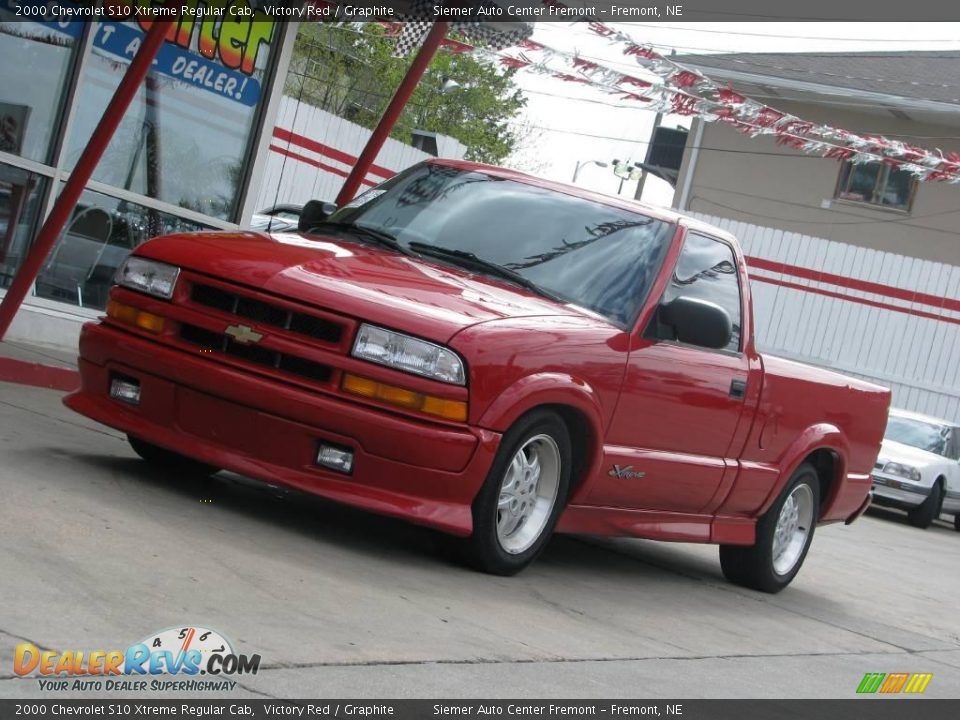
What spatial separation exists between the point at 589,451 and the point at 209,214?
6436mm

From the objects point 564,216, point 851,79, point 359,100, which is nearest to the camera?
point 564,216

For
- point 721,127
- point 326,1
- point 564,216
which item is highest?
point 721,127

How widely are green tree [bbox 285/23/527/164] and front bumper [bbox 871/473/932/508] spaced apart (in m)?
18.4

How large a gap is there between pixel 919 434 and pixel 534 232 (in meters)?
14.3

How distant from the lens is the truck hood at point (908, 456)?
742 inches

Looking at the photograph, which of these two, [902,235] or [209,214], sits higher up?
[902,235]

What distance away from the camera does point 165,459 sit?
7.02 meters

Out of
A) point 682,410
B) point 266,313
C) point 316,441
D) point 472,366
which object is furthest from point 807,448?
point 266,313

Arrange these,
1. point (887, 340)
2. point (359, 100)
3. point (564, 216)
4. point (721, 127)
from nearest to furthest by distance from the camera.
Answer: point (564, 216) < point (887, 340) < point (721, 127) < point (359, 100)

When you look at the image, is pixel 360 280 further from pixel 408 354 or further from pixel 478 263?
pixel 478 263

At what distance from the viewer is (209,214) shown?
12297 millimetres

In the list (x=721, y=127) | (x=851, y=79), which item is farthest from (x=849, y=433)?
(x=721, y=127)

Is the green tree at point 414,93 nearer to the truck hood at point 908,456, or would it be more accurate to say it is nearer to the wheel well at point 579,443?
the truck hood at point 908,456
